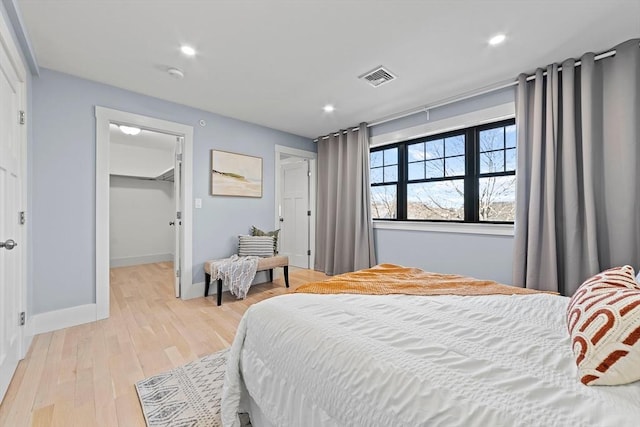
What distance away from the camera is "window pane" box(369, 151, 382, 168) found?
417 cm

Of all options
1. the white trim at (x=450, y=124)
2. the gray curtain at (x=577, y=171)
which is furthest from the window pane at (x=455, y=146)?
the gray curtain at (x=577, y=171)

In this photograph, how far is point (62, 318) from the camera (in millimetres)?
2535

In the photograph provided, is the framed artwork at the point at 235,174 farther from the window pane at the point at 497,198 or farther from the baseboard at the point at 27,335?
the window pane at the point at 497,198

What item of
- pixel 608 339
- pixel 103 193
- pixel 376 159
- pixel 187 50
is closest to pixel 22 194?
pixel 103 193

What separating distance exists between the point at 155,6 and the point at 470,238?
3.49m

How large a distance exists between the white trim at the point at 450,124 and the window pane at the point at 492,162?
360 millimetres

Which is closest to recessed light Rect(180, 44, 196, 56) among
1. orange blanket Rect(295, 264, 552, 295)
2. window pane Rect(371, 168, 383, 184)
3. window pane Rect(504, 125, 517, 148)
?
orange blanket Rect(295, 264, 552, 295)

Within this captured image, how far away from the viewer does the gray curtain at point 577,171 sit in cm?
213

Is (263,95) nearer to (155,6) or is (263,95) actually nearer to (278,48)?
(278,48)

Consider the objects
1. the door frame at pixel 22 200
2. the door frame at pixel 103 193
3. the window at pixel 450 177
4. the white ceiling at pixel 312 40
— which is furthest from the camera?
the window at pixel 450 177

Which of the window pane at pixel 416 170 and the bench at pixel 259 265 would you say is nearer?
the bench at pixel 259 265

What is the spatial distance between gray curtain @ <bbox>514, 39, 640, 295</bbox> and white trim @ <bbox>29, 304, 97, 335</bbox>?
4.17 m

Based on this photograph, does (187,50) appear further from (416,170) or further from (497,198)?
(497,198)

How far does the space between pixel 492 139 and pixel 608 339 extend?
9.26ft
